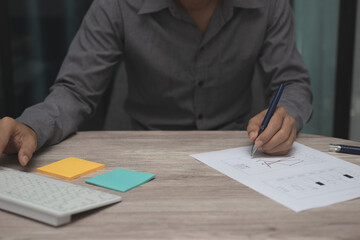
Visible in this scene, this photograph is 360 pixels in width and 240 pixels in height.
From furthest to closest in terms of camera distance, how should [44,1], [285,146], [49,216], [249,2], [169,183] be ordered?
1. [44,1]
2. [249,2]
3. [285,146]
4. [169,183]
5. [49,216]

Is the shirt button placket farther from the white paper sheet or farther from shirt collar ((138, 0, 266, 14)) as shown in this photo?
the white paper sheet

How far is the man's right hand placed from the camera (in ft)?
2.70

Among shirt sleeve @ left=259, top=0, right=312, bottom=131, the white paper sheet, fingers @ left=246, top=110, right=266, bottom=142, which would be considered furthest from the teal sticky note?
shirt sleeve @ left=259, top=0, right=312, bottom=131

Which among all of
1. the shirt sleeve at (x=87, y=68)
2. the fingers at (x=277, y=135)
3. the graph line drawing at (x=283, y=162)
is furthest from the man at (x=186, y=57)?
the graph line drawing at (x=283, y=162)

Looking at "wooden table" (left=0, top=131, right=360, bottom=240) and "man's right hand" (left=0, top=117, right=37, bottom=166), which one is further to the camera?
"man's right hand" (left=0, top=117, right=37, bottom=166)

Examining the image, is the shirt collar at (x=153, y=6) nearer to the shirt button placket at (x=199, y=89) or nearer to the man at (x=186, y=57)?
the man at (x=186, y=57)

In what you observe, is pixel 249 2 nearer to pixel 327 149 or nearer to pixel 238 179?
pixel 327 149

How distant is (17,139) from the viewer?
88 centimetres

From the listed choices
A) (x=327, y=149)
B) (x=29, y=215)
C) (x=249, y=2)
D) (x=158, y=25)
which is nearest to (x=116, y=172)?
(x=29, y=215)

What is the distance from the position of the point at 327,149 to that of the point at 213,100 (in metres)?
0.54

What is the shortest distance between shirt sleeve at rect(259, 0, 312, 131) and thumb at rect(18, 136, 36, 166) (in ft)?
2.43

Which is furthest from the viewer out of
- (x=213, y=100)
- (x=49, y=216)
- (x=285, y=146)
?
(x=213, y=100)

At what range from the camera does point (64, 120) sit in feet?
3.42

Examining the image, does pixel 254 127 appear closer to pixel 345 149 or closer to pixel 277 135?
pixel 277 135
